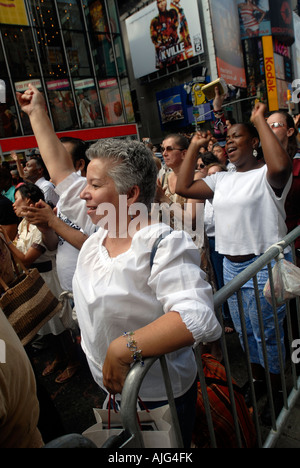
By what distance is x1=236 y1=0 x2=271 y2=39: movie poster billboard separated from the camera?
28038 mm

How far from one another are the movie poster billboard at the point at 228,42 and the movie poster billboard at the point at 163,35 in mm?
1476

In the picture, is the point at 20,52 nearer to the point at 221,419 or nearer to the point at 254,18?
the point at 221,419

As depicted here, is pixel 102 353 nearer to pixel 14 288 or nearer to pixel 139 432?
pixel 139 432

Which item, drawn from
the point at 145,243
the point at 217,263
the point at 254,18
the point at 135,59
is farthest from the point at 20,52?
the point at 254,18

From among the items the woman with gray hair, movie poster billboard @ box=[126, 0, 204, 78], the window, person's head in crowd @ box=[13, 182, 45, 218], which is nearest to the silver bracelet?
the woman with gray hair

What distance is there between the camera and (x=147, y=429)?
116 cm

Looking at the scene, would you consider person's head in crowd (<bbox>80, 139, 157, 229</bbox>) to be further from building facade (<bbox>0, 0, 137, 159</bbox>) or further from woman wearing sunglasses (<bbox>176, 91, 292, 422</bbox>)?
building facade (<bbox>0, 0, 137, 159</bbox>)

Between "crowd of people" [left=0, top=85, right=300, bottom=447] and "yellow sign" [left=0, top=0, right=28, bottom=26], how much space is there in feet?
59.7

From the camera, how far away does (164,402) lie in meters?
1.44

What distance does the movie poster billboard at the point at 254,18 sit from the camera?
28038 mm

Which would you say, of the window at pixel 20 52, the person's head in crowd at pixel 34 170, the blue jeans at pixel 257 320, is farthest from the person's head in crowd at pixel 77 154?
the window at pixel 20 52

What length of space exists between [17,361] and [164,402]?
0.70 meters

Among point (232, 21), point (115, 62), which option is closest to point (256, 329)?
point (115, 62)

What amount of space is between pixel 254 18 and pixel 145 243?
3481cm
